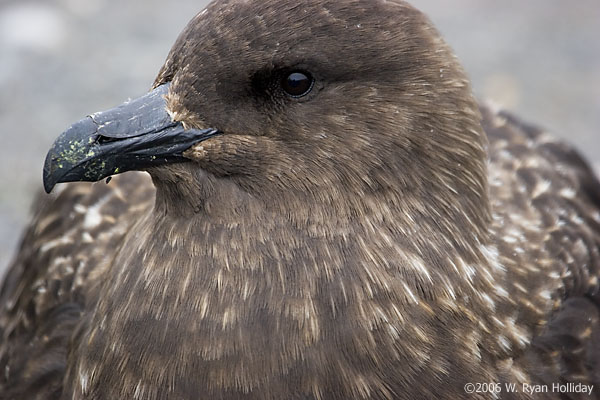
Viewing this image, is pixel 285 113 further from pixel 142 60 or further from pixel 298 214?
pixel 142 60

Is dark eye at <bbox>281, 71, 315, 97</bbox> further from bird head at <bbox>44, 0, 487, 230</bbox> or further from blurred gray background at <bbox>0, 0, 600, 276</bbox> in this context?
blurred gray background at <bbox>0, 0, 600, 276</bbox>

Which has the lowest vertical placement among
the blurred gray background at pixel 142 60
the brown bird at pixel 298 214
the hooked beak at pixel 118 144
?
the blurred gray background at pixel 142 60

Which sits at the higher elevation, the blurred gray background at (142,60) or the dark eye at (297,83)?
the dark eye at (297,83)

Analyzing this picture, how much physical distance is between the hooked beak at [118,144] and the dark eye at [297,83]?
0.75ft

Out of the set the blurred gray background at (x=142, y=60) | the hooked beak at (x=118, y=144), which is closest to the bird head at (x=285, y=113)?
the hooked beak at (x=118, y=144)

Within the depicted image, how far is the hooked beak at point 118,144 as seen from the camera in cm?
261

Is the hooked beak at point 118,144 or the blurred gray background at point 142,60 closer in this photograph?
the hooked beak at point 118,144

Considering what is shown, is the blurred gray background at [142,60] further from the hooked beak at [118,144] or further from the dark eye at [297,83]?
the dark eye at [297,83]

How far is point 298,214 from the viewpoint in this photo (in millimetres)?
2691

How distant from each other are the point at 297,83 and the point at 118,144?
0.51 m

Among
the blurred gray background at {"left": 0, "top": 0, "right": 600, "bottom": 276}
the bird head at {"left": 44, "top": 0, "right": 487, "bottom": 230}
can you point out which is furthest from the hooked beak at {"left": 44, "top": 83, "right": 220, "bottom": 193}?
the blurred gray background at {"left": 0, "top": 0, "right": 600, "bottom": 276}

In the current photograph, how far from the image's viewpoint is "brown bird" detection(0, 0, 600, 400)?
2635 millimetres

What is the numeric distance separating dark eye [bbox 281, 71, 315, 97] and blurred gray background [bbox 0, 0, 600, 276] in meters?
3.43

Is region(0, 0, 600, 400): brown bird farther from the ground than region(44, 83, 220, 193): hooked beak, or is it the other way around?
region(44, 83, 220, 193): hooked beak
